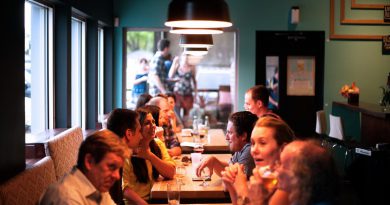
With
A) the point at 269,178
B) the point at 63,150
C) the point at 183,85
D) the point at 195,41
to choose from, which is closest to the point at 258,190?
the point at 269,178

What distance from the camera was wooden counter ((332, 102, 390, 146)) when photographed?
7.15 m

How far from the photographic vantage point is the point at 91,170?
241cm

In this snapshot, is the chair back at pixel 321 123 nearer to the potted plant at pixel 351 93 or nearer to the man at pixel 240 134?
the potted plant at pixel 351 93

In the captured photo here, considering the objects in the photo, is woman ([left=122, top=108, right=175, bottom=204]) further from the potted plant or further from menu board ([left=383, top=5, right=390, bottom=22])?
menu board ([left=383, top=5, right=390, bottom=22])

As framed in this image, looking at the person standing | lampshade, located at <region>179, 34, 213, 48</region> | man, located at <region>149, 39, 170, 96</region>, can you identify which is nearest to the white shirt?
lampshade, located at <region>179, 34, 213, 48</region>

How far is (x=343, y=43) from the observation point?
895 centimetres

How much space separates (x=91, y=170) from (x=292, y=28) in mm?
6931

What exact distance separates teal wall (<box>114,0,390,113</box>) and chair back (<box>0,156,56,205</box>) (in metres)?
5.42

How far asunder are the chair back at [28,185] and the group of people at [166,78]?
5229mm

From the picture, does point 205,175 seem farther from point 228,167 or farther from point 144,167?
point 228,167

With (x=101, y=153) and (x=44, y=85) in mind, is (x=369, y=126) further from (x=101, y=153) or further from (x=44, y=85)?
(x=101, y=153)

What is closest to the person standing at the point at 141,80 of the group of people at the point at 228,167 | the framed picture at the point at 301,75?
the framed picture at the point at 301,75

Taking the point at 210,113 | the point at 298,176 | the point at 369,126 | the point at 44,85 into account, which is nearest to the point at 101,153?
the point at 298,176

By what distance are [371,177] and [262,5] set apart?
10.9 ft
